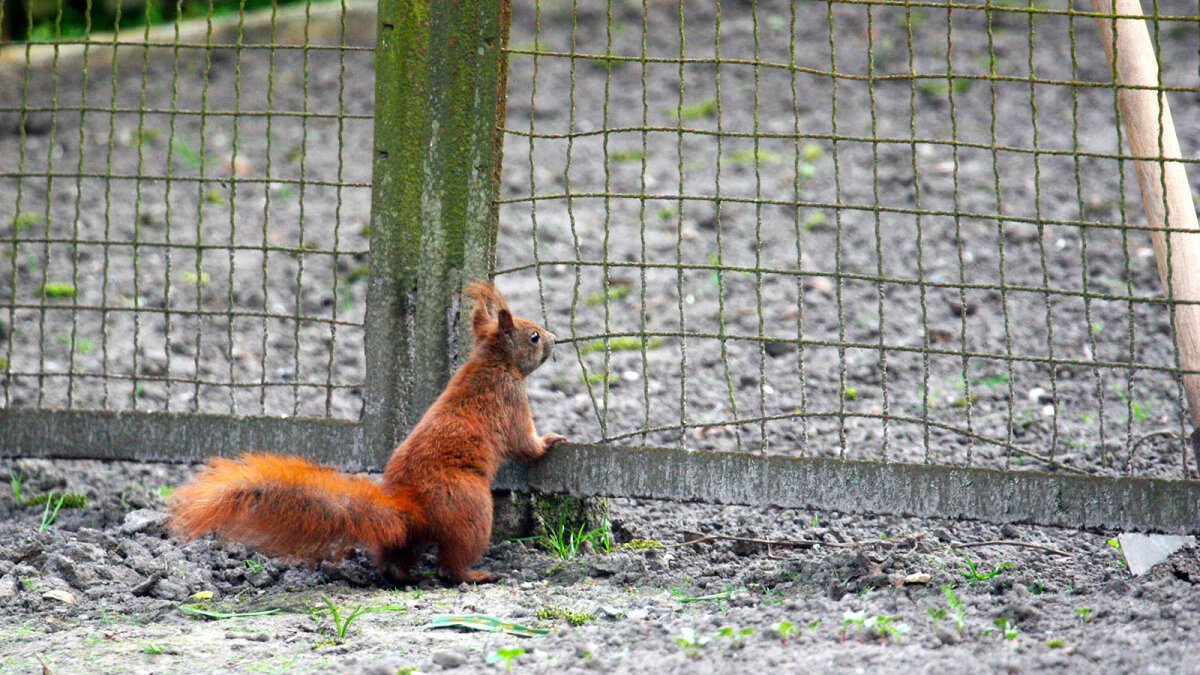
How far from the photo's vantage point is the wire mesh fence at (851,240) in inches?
131

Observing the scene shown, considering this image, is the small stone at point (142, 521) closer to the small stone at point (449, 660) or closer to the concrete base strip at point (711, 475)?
the concrete base strip at point (711, 475)

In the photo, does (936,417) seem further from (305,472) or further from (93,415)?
(93,415)

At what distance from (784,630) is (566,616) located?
638mm

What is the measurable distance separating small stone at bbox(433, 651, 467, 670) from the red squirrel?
1.93 feet

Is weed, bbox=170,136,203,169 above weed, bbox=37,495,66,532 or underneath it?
above

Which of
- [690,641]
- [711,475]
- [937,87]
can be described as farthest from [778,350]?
[937,87]

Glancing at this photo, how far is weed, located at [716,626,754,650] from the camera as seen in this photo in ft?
8.64

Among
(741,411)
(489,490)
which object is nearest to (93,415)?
(489,490)

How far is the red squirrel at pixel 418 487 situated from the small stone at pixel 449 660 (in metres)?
0.59

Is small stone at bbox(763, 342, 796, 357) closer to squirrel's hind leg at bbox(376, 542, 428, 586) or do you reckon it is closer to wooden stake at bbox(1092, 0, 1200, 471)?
wooden stake at bbox(1092, 0, 1200, 471)

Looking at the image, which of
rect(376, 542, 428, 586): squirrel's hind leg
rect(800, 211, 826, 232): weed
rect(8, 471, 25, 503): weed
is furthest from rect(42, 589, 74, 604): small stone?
rect(800, 211, 826, 232): weed

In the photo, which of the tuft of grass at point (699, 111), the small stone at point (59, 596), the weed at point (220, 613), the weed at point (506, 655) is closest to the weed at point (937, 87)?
the tuft of grass at point (699, 111)

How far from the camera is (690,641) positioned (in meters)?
2.58

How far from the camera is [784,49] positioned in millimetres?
9047
